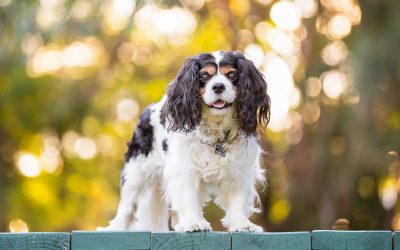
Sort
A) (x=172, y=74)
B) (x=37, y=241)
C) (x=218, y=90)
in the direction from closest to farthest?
(x=37, y=241)
(x=218, y=90)
(x=172, y=74)

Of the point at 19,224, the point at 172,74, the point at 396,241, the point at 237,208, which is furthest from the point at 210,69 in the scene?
the point at 19,224

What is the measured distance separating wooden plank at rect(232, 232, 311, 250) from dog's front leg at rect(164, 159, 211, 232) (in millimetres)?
961

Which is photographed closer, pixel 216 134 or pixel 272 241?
pixel 272 241

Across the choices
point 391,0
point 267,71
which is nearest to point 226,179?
point 391,0

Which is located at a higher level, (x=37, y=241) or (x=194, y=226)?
(x=194, y=226)

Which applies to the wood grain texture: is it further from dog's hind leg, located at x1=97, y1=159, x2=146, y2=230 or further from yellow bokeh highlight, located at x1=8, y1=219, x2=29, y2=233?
yellow bokeh highlight, located at x1=8, y1=219, x2=29, y2=233

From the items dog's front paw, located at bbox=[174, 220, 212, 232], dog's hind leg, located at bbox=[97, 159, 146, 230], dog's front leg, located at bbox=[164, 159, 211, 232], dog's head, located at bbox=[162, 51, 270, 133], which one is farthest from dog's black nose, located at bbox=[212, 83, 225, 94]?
dog's hind leg, located at bbox=[97, 159, 146, 230]

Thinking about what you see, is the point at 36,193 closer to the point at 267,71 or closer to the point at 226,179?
the point at 267,71

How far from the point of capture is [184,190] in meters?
6.20

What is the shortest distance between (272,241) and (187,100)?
4.96ft

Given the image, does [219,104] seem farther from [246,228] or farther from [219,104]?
[246,228]

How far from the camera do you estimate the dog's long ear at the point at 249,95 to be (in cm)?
614

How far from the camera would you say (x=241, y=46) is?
57.0ft

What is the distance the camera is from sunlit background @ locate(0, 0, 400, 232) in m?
13.7
